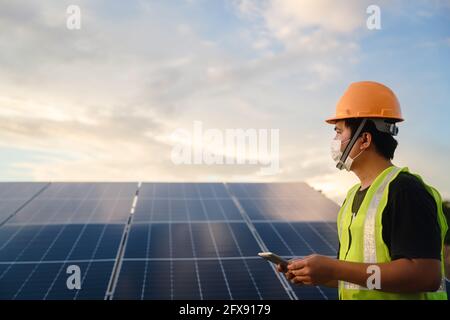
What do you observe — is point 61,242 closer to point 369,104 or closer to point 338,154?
point 338,154

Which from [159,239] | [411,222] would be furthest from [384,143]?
[159,239]

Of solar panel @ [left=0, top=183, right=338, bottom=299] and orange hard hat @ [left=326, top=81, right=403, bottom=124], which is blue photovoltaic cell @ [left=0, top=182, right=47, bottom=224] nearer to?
solar panel @ [left=0, top=183, right=338, bottom=299]

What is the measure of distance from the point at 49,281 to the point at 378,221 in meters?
8.92

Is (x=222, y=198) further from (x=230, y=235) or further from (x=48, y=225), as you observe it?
(x=48, y=225)

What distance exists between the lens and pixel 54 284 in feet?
33.6

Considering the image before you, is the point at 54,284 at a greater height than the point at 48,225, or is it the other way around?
the point at 48,225

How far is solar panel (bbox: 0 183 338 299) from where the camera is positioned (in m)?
10.2

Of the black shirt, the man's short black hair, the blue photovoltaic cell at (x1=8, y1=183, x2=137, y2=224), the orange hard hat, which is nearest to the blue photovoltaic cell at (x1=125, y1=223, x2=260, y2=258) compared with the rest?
the blue photovoltaic cell at (x1=8, y1=183, x2=137, y2=224)

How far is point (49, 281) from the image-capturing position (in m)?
10.4

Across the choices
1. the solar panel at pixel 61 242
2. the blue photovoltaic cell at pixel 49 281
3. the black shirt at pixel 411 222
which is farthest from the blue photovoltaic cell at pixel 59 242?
the black shirt at pixel 411 222

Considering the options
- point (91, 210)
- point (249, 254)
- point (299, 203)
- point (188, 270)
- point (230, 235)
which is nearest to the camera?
point (188, 270)

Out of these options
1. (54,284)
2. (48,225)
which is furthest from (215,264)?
(48,225)

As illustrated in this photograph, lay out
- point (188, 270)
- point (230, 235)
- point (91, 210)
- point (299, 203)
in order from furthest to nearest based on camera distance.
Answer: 1. point (299, 203)
2. point (91, 210)
3. point (230, 235)
4. point (188, 270)

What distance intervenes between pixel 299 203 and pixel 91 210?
20.6 feet
